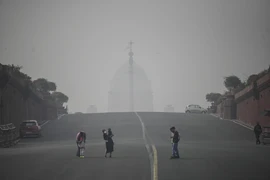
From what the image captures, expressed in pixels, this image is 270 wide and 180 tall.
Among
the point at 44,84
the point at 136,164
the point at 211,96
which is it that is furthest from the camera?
the point at 211,96

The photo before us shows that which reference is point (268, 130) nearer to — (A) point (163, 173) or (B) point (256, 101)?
(B) point (256, 101)

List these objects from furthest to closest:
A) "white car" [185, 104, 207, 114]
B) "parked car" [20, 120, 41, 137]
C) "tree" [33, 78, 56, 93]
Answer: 1. "tree" [33, 78, 56, 93]
2. "white car" [185, 104, 207, 114]
3. "parked car" [20, 120, 41, 137]

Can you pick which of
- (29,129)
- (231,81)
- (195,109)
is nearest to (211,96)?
(231,81)

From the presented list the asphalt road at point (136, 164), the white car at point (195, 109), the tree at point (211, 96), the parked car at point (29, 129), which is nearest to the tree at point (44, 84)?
the tree at point (211, 96)

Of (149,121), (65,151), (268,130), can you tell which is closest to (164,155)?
(65,151)

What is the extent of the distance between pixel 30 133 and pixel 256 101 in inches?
966

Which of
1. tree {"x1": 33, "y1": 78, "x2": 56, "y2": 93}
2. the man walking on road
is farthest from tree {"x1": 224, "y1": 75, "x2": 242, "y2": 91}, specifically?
the man walking on road

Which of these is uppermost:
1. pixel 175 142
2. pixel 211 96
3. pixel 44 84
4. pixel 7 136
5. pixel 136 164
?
pixel 44 84

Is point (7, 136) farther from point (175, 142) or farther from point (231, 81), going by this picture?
point (231, 81)

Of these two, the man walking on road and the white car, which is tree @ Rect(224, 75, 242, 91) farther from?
the man walking on road

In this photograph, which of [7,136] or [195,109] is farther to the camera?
[195,109]

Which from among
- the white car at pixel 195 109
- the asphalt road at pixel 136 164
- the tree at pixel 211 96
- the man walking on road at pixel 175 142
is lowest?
the asphalt road at pixel 136 164

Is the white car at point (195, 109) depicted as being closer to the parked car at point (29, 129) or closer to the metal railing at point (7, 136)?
the parked car at point (29, 129)

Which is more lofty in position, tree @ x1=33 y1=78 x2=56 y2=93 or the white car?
tree @ x1=33 y1=78 x2=56 y2=93
